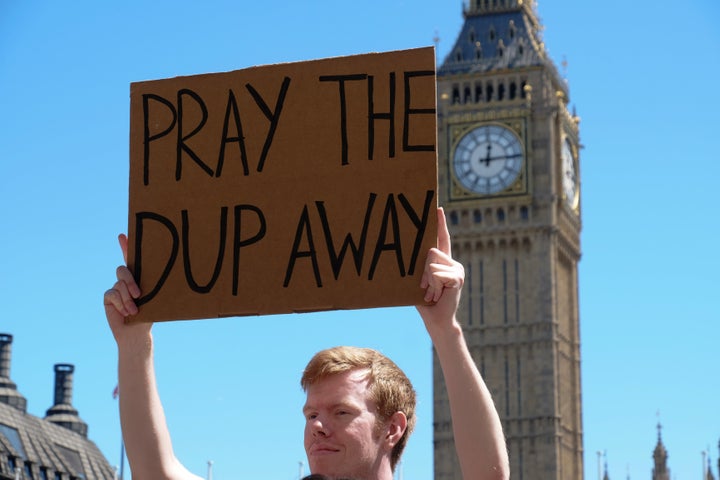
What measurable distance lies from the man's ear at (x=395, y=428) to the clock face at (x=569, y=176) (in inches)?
2709

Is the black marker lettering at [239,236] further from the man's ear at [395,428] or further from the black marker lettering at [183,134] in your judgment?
the man's ear at [395,428]

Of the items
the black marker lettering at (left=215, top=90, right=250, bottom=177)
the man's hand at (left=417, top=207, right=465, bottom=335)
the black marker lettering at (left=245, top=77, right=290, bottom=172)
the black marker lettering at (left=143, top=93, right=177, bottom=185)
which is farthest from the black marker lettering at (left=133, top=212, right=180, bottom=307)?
the man's hand at (left=417, top=207, right=465, bottom=335)

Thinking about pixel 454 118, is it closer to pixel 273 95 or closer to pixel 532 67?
pixel 532 67

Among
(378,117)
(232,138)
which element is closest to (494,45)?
(232,138)

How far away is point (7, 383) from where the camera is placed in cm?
6638

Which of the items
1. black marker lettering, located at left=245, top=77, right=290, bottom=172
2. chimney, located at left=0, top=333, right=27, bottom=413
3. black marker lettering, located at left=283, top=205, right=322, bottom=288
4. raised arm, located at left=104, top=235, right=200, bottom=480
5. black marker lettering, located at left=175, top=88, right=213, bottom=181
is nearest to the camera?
black marker lettering, located at left=283, top=205, right=322, bottom=288

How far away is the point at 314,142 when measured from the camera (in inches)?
230

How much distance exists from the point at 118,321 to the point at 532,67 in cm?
6809

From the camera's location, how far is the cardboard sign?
5641mm

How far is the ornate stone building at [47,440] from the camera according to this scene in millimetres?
58000

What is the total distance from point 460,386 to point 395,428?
0.31 metres

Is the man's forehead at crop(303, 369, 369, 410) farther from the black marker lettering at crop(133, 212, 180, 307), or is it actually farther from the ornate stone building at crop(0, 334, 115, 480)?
the ornate stone building at crop(0, 334, 115, 480)

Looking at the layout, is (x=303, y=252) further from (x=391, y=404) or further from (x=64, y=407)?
(x=64, y=407)

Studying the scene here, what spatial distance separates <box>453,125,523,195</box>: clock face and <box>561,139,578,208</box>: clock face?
269 cm
